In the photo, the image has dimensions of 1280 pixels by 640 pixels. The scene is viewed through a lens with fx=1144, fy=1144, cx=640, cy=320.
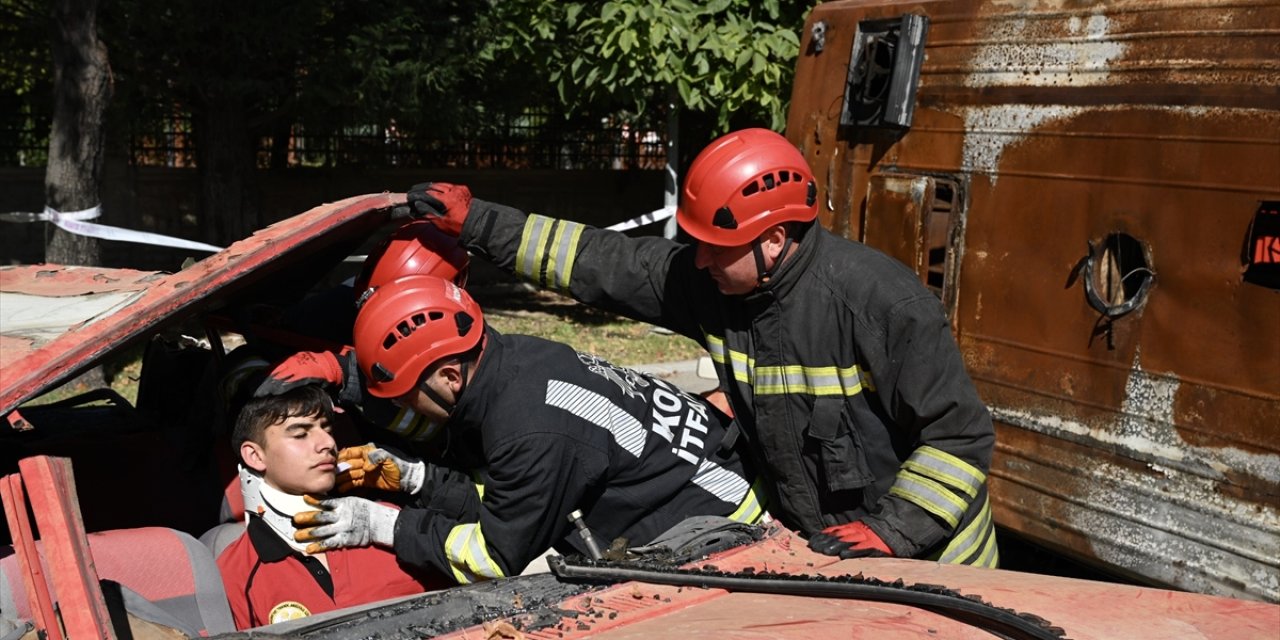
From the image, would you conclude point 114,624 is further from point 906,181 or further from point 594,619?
point 906,181

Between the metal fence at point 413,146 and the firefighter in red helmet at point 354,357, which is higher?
the metal fence at point 413,146

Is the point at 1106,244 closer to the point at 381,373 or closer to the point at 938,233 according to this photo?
the point at 938,233

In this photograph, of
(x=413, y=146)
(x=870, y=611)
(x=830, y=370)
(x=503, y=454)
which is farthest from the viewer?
(x=413, y=146)

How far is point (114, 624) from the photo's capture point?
2209 millimetres

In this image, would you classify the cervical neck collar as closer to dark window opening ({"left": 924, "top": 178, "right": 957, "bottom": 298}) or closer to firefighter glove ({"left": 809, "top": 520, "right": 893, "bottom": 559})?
firefighter glove ({"left": 809, "top": 520, "right": 893, "bottom": 559})

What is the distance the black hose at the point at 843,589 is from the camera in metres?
2.25

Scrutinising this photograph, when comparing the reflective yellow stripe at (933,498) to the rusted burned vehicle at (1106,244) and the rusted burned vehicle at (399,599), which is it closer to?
the rusted burned vehicle at (399,599)

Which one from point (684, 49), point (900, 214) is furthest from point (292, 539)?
point (684, 49)

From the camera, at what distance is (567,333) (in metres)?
10.5

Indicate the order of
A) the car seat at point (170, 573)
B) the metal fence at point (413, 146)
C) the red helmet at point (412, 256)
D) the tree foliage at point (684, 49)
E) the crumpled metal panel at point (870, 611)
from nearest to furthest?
the crumpled metal panel at point (870, 611)
the car seat at point (170, 573)
the red helmet at point (412, 256)
the tree foliage at point (684, 49)
the metal fence at point (413, 146)

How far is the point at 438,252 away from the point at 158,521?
1093 millimetres

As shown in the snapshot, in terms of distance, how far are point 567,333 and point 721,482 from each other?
293 inches

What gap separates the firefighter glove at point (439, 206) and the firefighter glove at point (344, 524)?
770 mm

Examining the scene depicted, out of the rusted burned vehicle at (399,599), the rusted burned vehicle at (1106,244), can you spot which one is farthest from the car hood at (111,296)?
the rusted burned vehicle at (1106,244)
